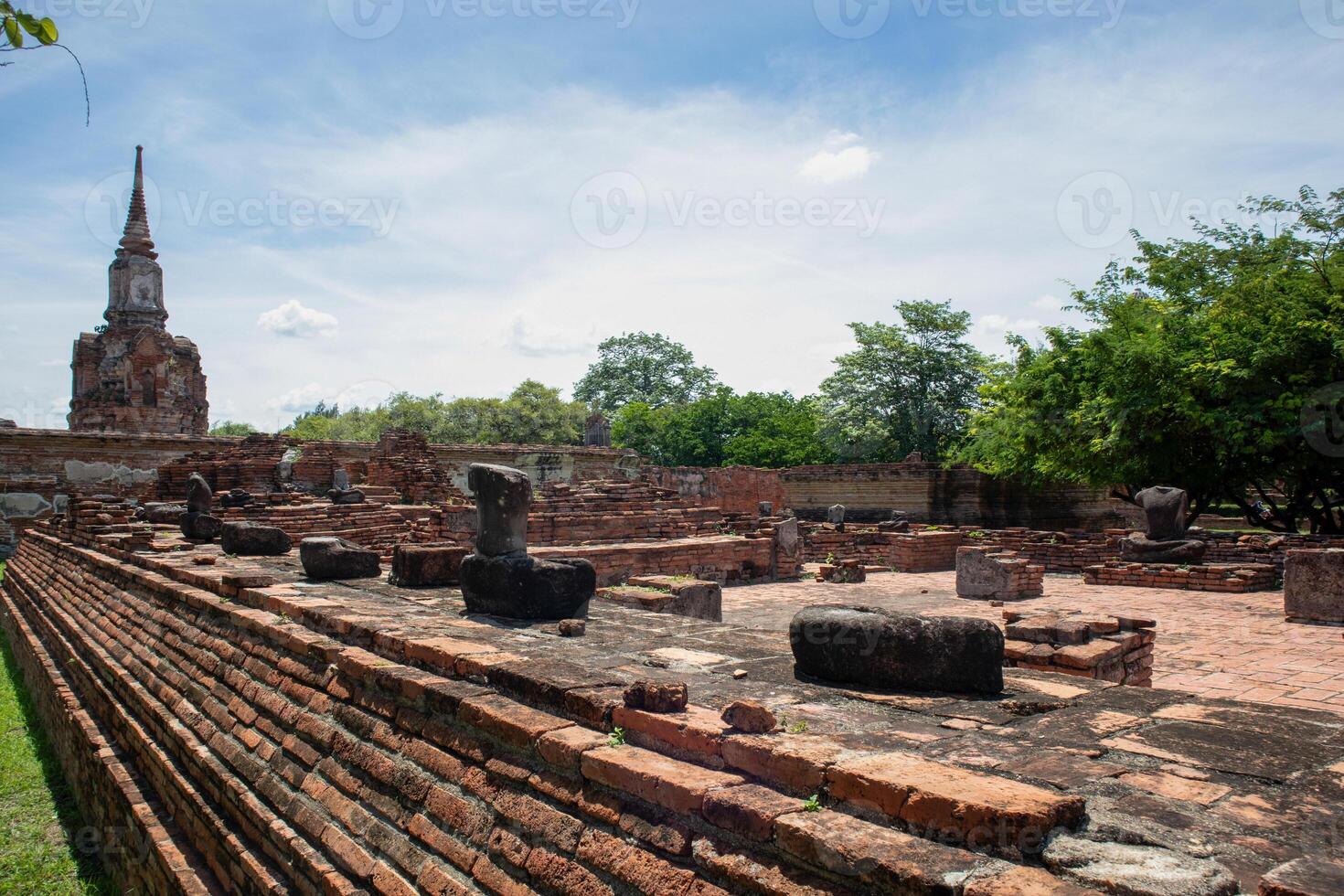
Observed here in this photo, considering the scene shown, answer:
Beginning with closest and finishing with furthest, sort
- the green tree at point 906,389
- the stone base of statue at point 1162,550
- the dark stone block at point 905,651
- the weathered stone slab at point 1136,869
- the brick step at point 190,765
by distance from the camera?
the weathered stone slab at point 1136,869 < the dark stone block at point 905,651 < the brick step at point 190,765 < the stone base of statue at point 1162,550 < the green tree at point 906,389

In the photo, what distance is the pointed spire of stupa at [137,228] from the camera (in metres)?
29.6

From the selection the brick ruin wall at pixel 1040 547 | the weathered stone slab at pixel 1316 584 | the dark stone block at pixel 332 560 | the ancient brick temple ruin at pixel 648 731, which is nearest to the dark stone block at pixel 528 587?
the ancient brick temple ruin at pixel 648 731

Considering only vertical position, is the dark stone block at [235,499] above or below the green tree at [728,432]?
below

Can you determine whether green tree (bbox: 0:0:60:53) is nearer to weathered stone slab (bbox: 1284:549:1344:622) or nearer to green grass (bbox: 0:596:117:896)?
green grass (bbox: 0:596:117:896)

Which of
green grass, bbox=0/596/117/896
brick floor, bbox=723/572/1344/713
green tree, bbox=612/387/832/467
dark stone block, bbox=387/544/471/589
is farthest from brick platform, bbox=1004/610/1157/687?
green tree, bbox=612/387/832/467

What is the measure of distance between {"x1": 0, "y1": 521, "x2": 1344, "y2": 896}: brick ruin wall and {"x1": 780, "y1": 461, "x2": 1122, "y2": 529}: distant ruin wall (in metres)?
18.5

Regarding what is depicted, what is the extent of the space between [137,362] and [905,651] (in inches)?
1151

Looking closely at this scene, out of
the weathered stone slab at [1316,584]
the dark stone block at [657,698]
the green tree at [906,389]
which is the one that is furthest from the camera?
the green tree at [906,389]

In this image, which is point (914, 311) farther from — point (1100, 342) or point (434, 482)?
point (434, 482)

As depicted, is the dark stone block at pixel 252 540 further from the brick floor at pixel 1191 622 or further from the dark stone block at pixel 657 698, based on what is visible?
the dark stone block at pixel 657 698

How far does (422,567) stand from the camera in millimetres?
6969

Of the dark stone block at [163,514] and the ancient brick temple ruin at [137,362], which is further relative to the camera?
the ancient brick temple ruin at [137,362]

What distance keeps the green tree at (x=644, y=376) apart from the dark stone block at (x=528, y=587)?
147 feet

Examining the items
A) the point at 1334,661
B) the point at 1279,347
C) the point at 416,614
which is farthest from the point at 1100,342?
the point at 416,614
